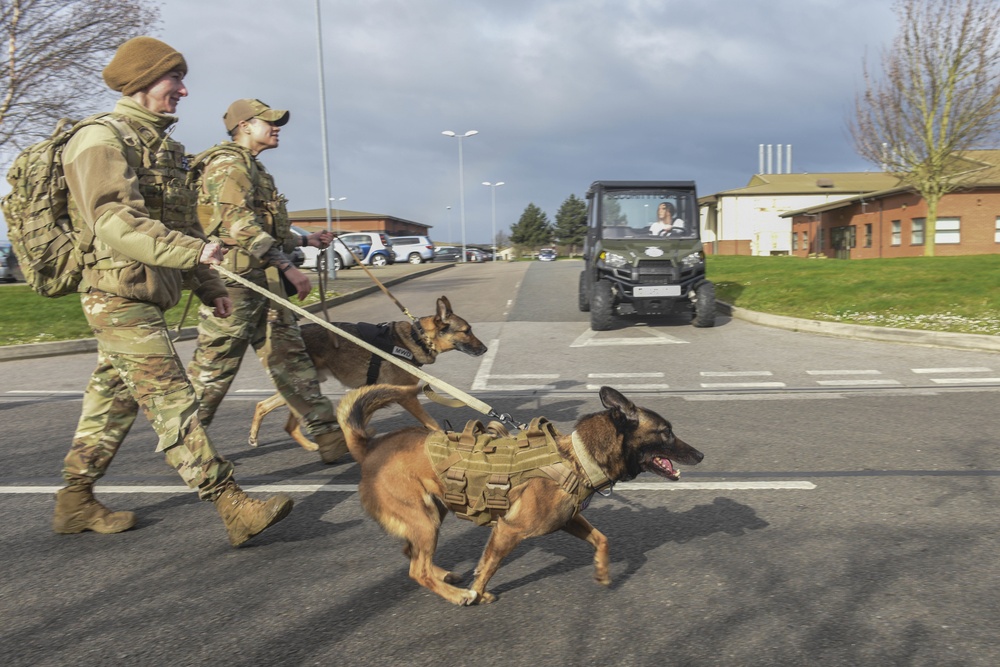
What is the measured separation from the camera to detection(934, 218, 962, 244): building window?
38.8m

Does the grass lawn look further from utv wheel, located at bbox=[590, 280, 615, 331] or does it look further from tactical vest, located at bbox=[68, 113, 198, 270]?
tactical vest, located at bbox=[68, 113, 198, 270]

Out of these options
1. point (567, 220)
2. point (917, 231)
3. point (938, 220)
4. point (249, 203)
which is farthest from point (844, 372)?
point (567, 220)

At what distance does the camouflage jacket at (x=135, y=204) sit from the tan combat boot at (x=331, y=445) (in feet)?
4.89

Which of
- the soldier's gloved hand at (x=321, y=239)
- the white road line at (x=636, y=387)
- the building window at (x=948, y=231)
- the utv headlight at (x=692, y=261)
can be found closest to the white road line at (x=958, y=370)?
the white road line at (x=636, y=387)

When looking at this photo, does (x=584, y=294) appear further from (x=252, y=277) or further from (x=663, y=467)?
(x=663, y=467)

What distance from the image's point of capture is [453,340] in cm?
633

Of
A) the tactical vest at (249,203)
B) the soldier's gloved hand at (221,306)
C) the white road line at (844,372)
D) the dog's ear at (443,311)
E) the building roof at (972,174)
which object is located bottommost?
the white road line at (844,372)

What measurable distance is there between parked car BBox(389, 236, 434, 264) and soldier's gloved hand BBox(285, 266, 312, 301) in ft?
142

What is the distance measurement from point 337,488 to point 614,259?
347 inches

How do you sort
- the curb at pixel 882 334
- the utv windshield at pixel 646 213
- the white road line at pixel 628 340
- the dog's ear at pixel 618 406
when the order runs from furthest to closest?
the utv windshield at pixel 646 213
the white road line at pixel 628 340
the curb at pixel 882 334
the dog's ear at pixel 618 406

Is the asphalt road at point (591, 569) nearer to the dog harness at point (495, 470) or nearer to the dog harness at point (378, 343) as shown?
the dog harness at point (495, 470)

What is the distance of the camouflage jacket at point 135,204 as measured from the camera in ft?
10.8

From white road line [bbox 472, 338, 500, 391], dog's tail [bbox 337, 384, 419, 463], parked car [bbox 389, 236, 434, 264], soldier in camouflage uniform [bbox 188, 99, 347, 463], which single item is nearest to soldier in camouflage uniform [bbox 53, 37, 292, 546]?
dog's tail [bbox 337, 384, 419, 463]

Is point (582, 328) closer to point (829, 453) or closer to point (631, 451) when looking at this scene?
point (829, 453)
